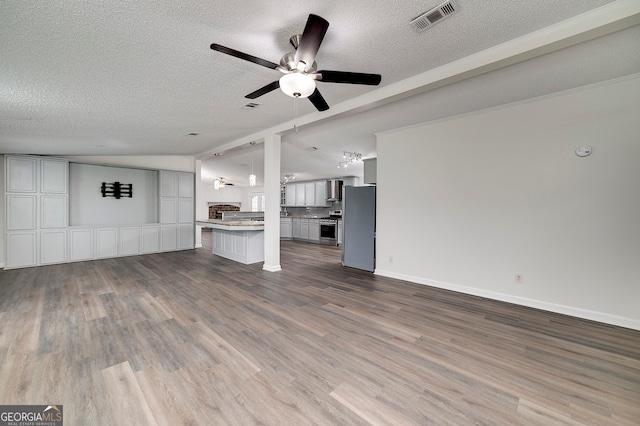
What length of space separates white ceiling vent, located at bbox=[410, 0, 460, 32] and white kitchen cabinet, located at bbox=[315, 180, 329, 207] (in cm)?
733

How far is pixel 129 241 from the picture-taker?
628cm

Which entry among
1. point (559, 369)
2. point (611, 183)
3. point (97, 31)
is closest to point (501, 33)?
point (611, 183)

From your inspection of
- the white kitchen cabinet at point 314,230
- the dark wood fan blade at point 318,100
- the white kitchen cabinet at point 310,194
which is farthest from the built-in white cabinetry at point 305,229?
the dark wood fan blade at point 318,100

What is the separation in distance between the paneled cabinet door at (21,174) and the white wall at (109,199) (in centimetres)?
74

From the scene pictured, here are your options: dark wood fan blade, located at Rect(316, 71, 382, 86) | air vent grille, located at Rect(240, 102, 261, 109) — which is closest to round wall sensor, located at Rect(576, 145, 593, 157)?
dark wood fan blade, located at Rect(316, 71, 382, 86)

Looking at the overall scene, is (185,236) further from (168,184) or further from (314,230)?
(314,230)

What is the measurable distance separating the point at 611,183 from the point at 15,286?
8030 millimetres

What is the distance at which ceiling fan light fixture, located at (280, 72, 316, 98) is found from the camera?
188cm

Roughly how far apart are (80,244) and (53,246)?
42cm

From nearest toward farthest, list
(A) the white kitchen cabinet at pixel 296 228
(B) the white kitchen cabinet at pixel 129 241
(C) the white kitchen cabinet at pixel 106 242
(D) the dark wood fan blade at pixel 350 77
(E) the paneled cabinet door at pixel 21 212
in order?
(D) the dark wood fan blade at pixel 350 77 → (E) the paneled cabinet door at pixel 21 212 → (C) the white kitchen cabinet at pixel 106 242 → (B) the white kitchen cabinet at pixel 129 241 → (A) the white kitchen cabinet at pixel 296 228

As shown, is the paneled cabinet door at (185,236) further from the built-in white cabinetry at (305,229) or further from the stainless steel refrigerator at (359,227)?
the stainless steel refrigerator at (359,227)

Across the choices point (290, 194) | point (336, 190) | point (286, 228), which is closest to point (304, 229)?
point (286, 228)

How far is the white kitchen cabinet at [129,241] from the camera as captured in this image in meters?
6.17

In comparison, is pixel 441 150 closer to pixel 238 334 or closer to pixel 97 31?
pixel 238 334
